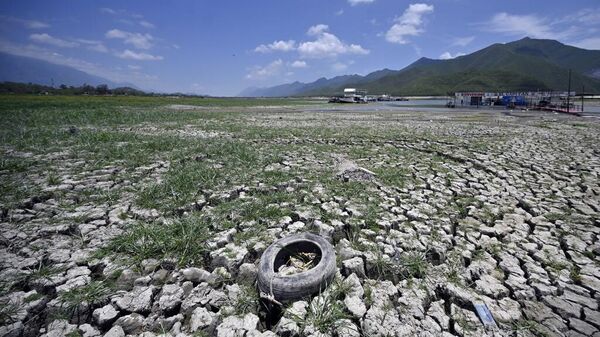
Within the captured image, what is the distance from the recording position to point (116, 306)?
293 cm

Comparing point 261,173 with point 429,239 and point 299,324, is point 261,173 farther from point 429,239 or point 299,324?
point 299,324

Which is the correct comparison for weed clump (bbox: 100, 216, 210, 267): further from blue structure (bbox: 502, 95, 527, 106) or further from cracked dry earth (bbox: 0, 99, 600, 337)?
blue structure (bbox: 502, 95, 527, 106)

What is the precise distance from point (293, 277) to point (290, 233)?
1.36 meters

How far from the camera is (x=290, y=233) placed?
4406mm

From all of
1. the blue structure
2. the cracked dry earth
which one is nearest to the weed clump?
the cracked dry earth

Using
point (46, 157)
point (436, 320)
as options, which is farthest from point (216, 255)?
point (46, 157)

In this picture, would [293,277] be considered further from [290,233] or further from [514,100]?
[514,100]

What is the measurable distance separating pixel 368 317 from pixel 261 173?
515 centimetres

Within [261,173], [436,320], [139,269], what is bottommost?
Answer: [436,320]

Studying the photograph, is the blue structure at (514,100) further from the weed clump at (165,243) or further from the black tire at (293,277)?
the weed clump at (165,243)

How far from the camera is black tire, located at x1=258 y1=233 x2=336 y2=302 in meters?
2.98

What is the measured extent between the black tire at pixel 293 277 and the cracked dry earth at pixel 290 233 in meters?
0.13

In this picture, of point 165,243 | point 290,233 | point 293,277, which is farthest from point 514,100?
point 165,243

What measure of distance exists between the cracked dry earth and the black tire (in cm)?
13
